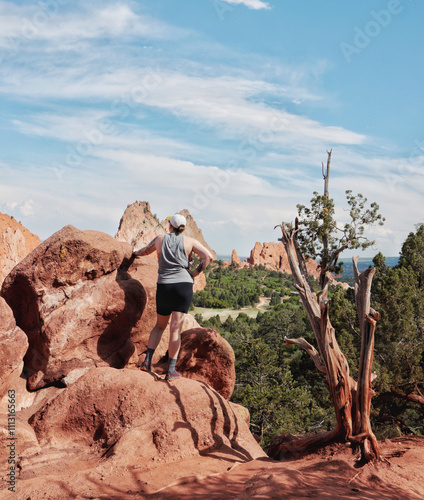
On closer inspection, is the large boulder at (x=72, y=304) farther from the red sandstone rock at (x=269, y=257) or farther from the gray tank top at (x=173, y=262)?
the red sandstone rock at (x=269, y=257)

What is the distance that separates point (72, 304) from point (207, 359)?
2.46 metres

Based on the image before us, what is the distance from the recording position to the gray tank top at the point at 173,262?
582 cm

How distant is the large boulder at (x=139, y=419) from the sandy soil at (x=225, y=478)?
200 millimetres

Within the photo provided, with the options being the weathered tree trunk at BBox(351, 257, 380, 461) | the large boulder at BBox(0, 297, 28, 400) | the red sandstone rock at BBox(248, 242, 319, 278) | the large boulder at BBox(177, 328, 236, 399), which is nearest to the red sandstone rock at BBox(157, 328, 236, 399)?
the large boulder at BBox(177, 328, 236, 399)

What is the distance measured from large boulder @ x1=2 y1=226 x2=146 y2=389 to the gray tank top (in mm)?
1296

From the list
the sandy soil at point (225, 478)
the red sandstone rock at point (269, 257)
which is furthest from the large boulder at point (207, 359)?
the red sandstone rock at point (269, 257)

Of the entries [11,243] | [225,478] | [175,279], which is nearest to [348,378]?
[225,478]

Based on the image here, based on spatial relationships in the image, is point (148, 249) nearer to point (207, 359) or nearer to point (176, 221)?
point (176, 221)

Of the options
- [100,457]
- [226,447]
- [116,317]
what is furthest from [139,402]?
[116,317]

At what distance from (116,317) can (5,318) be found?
6.01 ft

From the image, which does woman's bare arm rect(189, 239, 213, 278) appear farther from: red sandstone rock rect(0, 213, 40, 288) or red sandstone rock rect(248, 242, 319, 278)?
red sandstone rock rect(248, 242, 319, 278)

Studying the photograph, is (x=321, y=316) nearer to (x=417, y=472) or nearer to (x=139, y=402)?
(x=417, y=472)

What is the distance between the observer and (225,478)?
445 centimetres

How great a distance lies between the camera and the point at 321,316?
235 inches
